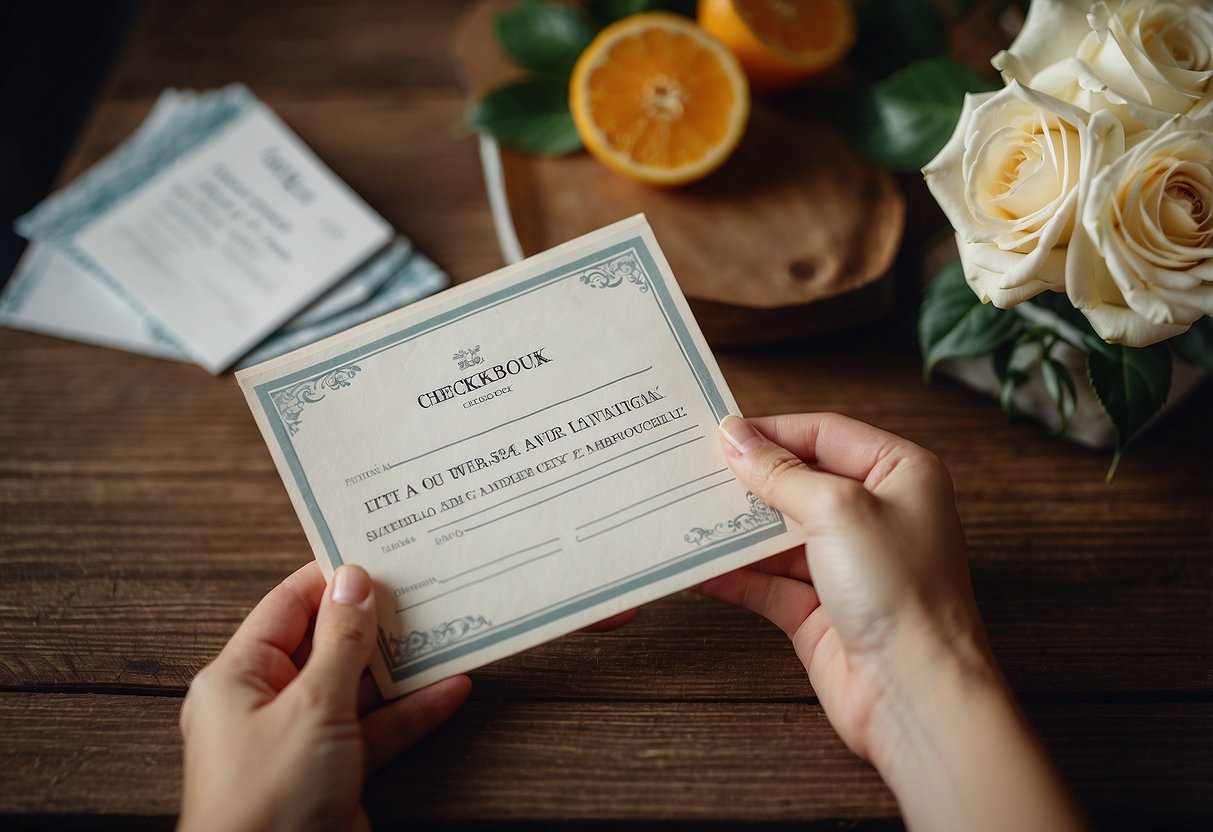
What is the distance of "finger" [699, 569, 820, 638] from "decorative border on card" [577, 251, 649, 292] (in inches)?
9.9

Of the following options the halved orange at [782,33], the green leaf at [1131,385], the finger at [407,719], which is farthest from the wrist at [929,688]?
the halved orange at [782,33]

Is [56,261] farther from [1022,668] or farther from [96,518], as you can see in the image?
[1022,668]

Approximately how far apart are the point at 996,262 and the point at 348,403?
1.56 ft

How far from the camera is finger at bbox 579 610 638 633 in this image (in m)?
0.65

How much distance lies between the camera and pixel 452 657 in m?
0.58

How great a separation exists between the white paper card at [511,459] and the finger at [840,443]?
0.07 metres

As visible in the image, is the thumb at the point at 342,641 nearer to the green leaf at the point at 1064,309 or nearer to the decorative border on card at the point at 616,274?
the decorative border on card at the point at 616,274

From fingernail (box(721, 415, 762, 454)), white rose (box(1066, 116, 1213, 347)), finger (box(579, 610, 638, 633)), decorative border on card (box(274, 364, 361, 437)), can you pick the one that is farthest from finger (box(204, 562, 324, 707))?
white rose (box(1066, 116, 1213, 347))

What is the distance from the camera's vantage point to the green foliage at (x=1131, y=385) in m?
0.62

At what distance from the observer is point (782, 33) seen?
Answer: 81 centimetres

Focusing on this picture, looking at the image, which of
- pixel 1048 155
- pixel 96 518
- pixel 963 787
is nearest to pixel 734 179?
pixel 1048 155

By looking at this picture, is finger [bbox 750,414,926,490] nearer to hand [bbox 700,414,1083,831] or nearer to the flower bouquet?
hand [bbox 700,414,1083,831]

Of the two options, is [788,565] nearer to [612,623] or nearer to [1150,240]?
[612,623]

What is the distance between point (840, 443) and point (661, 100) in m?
0.39
